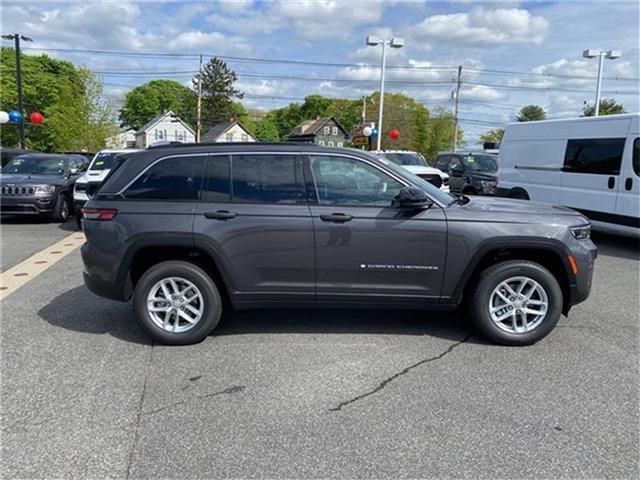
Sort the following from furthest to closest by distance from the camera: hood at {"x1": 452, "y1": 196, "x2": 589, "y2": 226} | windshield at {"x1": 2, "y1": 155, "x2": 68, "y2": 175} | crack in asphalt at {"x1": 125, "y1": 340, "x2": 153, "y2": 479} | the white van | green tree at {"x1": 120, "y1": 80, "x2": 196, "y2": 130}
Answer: green tree at {"x1": 120, "y1": 80, "x2": 196, "y2": 130}
windshield at {"x1": 2, "y1": 155, "x2": 68, "y2": 175}
the white van
hood at {"x1": 452, "y1": 196, "x2": 589, "y2": 226}
crack in asphalt at {"x1": 125, "y1": 340, "x2": 153, "y2": 479}

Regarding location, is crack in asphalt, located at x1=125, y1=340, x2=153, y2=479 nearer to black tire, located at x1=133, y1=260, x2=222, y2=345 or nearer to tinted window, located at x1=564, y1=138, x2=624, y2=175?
black tire, located at x1=133, y1=260, x2=222, y2=345

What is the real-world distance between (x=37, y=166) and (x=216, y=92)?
62.6 m

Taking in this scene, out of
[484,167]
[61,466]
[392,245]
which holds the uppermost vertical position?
[484,167]

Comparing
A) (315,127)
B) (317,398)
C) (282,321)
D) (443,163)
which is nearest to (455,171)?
(443,163)

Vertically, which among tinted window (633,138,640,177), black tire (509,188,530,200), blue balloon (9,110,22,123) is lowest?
black tire (509,188,530,200)

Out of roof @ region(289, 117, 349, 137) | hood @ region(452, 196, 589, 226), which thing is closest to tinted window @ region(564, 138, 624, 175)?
hood @ region(452, 196, 589, 226)

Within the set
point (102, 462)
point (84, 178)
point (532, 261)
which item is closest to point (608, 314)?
point (532, 261)

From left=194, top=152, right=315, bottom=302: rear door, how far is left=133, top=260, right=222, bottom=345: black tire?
20 centimetres

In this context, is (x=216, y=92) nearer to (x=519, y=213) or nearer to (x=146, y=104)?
(x=146, y=104)

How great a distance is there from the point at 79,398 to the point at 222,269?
1.46m

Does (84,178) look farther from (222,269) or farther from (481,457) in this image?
(481,457)

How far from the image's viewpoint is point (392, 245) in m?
4.11

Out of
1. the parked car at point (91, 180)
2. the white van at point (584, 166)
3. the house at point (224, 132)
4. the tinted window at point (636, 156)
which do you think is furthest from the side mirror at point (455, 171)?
the house at point (224, 132)

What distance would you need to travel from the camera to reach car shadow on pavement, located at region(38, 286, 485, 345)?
4562mm
